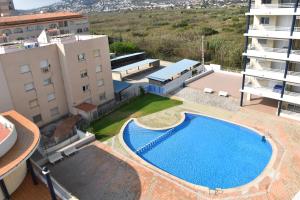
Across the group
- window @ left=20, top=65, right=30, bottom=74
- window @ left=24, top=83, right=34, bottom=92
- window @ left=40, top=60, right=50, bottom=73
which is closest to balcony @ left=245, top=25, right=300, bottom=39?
window @ left=40, top=60, right=50, bottom=73

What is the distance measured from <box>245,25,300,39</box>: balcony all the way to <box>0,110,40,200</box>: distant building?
88.3 feet

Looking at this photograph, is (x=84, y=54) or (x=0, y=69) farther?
(x=84, y=54)

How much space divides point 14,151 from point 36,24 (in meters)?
52.9

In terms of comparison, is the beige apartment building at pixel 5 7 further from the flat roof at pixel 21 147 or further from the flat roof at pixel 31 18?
the flat roof at pixel 21 147

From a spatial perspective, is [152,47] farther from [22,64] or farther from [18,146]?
[18,146]

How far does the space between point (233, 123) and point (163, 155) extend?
10569mm

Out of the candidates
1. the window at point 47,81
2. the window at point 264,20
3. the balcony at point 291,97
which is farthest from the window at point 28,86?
the balcony at point 291,97

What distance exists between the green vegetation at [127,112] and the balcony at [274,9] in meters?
16.0

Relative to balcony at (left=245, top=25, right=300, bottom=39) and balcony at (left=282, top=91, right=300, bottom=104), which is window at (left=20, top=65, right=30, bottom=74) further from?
balcony at (left=282, top=91, right=300, bottom=104)

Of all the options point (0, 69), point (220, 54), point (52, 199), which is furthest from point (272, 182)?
point (220, 54)

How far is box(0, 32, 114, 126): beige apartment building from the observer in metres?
30.1

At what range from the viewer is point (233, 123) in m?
32.5

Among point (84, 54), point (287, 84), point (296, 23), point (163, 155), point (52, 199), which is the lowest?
point (163, 155)

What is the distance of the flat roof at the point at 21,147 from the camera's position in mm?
17656
